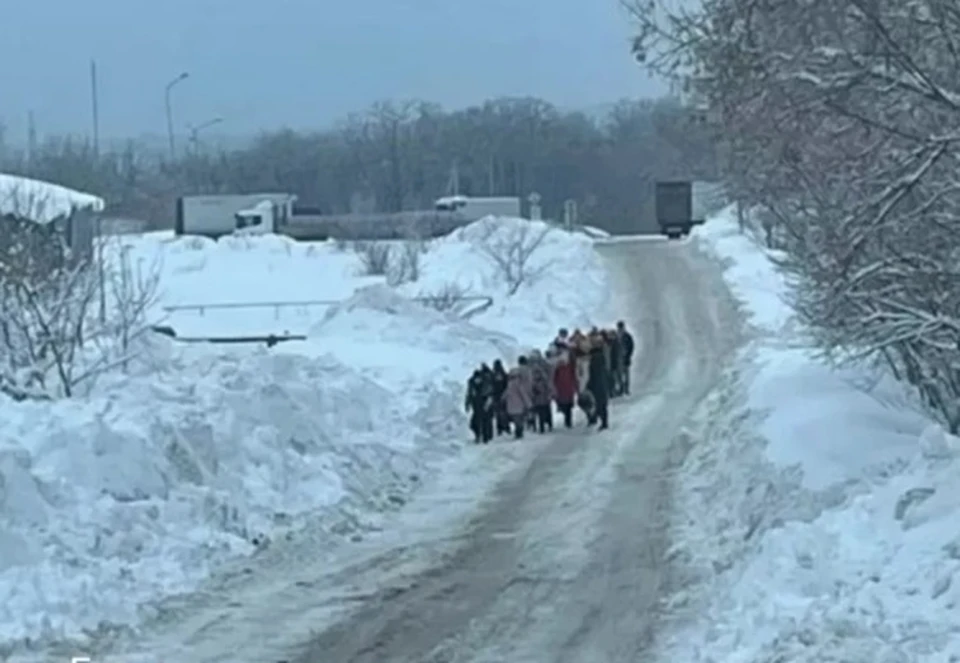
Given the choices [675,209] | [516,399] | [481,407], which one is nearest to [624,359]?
[516,399]

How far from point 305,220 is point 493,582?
100233 millimetres

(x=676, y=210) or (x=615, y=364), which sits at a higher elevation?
(x=676, y=210)

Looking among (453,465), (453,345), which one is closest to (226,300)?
(453,345)

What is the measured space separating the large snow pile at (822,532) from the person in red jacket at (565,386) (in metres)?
3.34

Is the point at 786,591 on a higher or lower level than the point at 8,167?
lower

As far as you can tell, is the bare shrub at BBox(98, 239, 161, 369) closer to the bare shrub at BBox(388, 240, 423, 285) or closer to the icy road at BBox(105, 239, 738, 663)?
the icy road at BBox(105, 239, 738, 663)

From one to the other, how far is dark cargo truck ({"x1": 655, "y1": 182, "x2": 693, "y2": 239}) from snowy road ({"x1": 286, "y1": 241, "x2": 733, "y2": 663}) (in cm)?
5266

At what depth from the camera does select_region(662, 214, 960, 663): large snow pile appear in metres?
12.8

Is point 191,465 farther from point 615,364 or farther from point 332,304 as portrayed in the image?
point 332,304

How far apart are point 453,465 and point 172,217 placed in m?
102

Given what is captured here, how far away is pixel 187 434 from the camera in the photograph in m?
21.2

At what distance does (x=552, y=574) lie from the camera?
55.5ft

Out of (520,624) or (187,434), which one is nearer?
(520,624)

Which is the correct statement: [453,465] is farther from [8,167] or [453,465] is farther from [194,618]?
[8,167]
